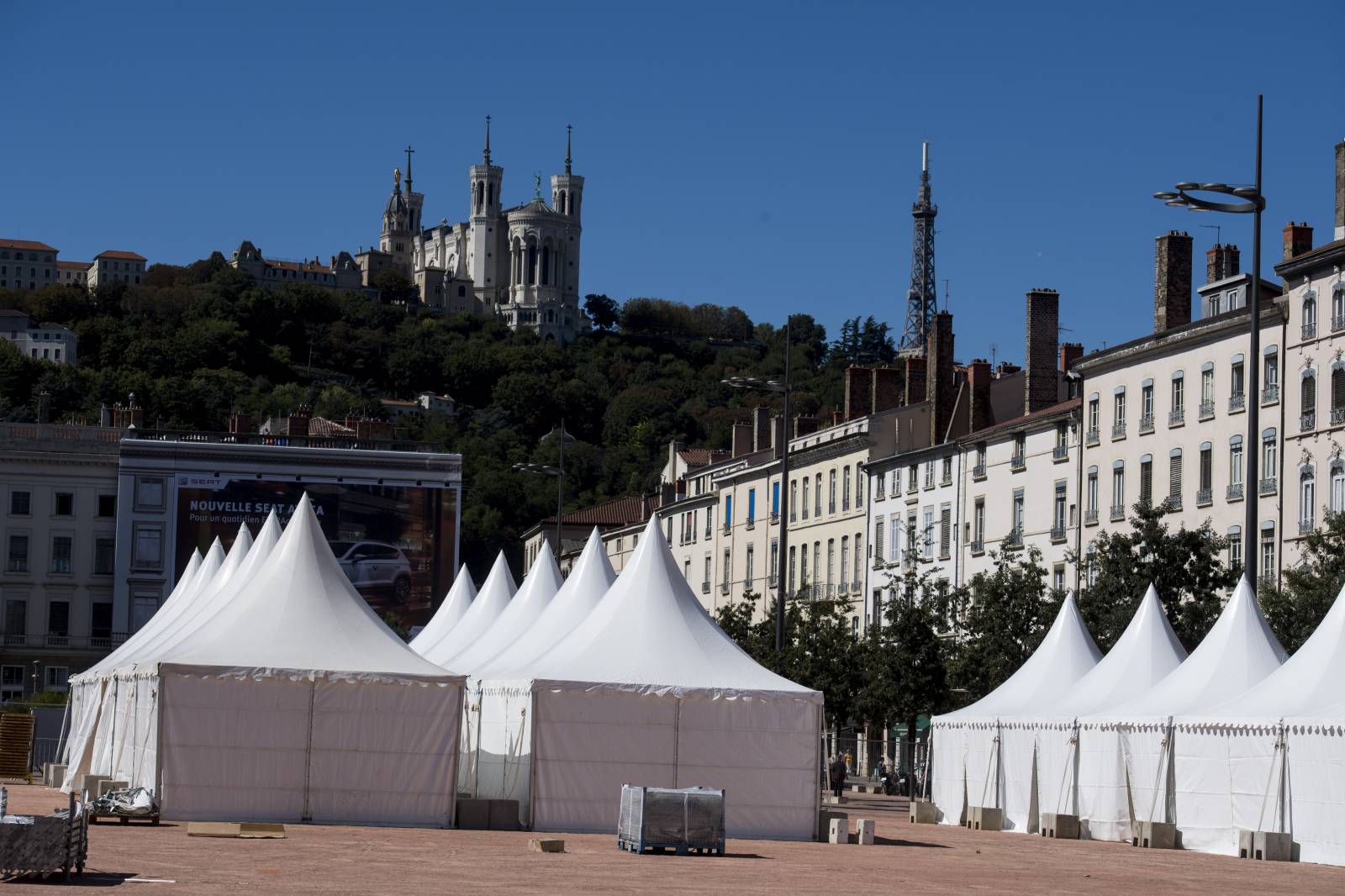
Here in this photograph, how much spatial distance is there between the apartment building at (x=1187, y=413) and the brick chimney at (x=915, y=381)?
1388cm

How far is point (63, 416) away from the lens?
15650 centimetres

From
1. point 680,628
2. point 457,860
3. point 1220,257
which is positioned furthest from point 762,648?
point 457,860

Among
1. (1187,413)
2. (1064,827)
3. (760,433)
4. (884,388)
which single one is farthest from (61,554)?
(1064,827)

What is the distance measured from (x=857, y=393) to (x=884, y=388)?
2987 millimetres

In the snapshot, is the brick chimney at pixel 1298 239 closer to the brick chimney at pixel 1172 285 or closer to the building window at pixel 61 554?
the brick chimney at pixel 1172 285

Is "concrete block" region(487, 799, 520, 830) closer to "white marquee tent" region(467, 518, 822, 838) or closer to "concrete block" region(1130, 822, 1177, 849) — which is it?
"white marquee tent" region(467, 518, 822, 838)

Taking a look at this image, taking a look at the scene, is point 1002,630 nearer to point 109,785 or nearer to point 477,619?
point 477,619

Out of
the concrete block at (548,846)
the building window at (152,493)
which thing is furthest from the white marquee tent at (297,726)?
the building window at (152,493)

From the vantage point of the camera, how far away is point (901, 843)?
3234cm

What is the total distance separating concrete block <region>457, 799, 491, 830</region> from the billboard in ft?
210

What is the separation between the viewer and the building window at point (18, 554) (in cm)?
9712

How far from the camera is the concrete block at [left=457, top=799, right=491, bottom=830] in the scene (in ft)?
104

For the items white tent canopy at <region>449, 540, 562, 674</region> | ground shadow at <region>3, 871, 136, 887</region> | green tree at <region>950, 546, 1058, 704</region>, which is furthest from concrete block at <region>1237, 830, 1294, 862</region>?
green tree at <region>950, 546, 1058, 704</region>

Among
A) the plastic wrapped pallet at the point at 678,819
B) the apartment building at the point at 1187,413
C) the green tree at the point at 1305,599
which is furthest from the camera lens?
the apartment building at the point at 1187,413
